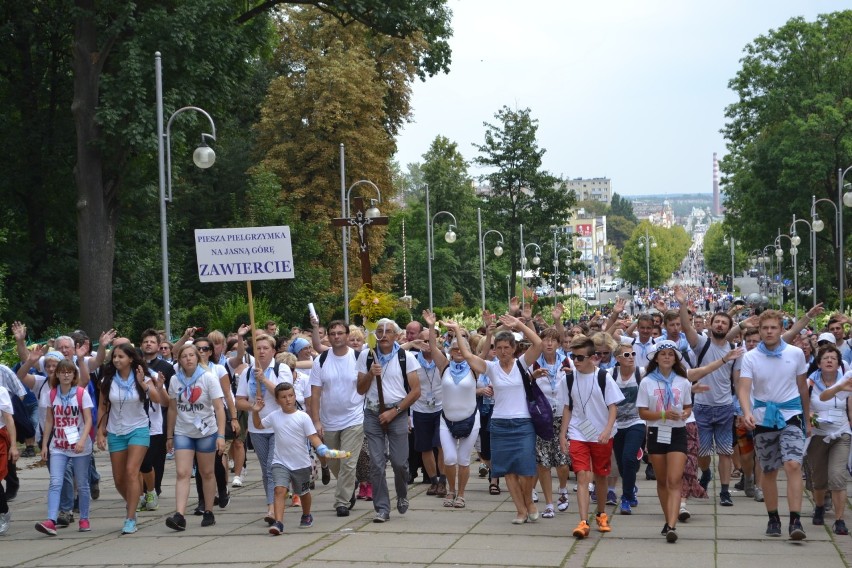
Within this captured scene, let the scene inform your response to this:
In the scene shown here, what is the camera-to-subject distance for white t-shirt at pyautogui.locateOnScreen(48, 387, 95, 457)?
11070 millimetres

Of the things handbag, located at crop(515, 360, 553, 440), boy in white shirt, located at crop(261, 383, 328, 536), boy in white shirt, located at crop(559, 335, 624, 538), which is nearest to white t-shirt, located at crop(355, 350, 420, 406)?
boy in white shirt, located at crop(261, 383, 328, 536)

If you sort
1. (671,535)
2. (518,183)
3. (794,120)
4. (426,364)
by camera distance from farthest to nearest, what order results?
(518,183) → (794,120) → (426,364) → (671,535)

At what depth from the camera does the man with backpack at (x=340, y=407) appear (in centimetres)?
1149

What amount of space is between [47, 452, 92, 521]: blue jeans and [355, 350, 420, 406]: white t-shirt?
2.70m

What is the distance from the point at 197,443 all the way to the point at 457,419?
2602 millimetres

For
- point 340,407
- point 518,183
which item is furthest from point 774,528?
point 518,183

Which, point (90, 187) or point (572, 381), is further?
point (90, 187)

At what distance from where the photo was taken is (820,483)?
1061 centimetres

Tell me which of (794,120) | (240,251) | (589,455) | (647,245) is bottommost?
(589,455)

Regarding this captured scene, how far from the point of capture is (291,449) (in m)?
10.9

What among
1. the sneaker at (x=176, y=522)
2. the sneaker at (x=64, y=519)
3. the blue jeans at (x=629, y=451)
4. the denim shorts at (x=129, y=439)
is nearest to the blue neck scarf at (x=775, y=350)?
the blue jeans at (x=629, y=451)

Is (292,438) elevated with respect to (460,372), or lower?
lower

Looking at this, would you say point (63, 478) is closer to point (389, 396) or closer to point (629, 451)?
point (389, 396)

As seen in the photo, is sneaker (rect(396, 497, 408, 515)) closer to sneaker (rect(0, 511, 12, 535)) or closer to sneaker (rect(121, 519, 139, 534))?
A: sneaker (rect(121, 519, 139, 534))
